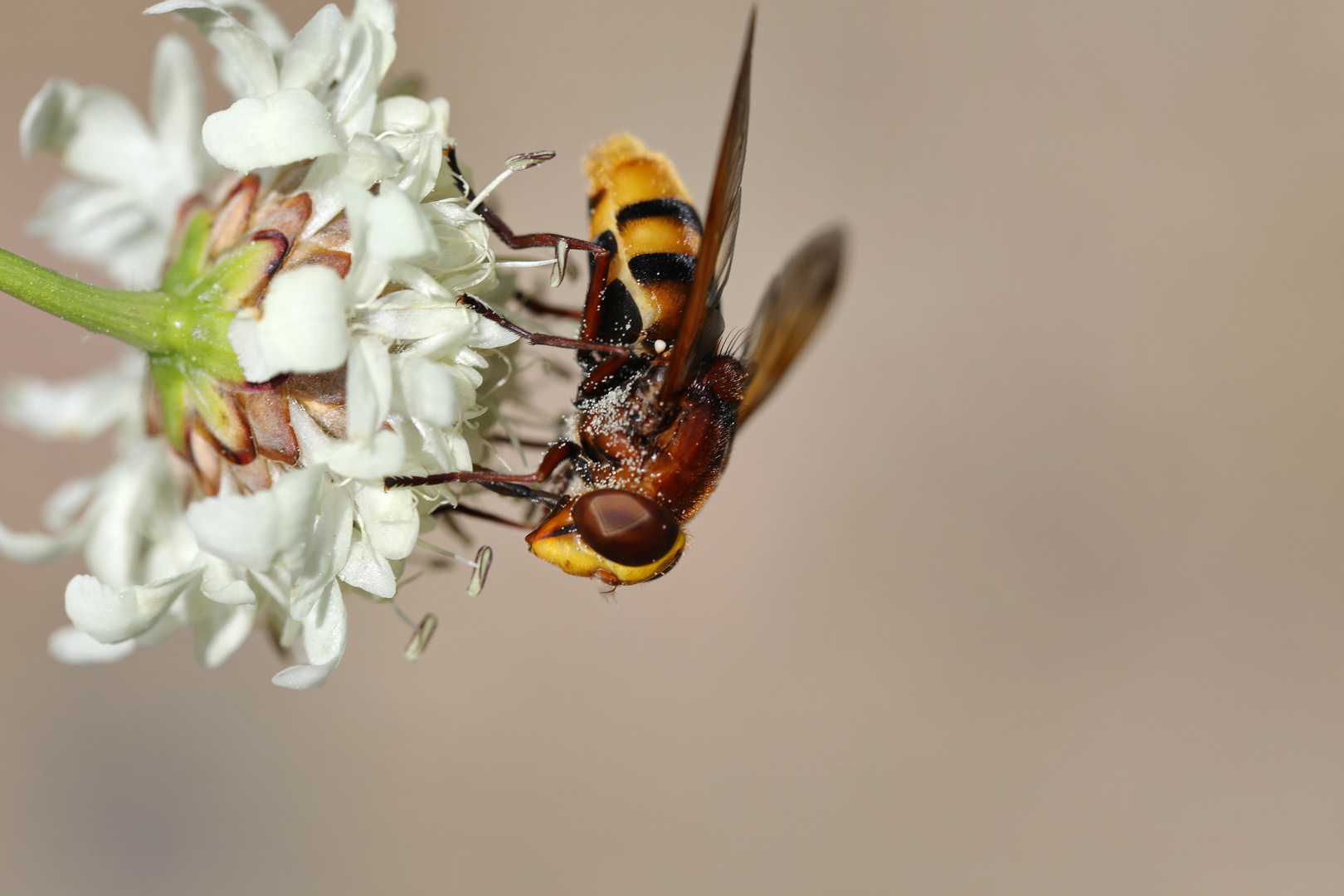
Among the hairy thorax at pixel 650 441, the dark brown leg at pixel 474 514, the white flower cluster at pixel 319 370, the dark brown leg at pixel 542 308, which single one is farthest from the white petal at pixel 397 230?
the dark brown leg at pixel 542 308

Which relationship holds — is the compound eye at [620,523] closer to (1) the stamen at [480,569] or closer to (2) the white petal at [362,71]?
(1) the stamen at [480,569]

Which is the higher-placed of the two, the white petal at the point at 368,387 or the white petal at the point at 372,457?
the white petal at the point at 368,387

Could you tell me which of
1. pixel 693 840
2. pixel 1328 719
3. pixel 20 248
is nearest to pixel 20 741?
pixel 20 248

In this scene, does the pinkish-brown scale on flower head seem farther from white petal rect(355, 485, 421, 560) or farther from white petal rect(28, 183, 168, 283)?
white petal rect(28, 183, 168, 283)

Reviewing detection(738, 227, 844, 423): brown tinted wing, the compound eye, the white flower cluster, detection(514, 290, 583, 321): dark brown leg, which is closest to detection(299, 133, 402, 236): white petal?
the white flower cluster

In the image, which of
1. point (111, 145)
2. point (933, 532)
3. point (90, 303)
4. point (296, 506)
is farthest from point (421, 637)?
point (933, 532)

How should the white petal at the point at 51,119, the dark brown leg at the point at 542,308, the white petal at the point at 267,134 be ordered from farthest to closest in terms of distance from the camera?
1. the dark brown leg at the point at 542,308
2. the white petal at the point at 51,119
3. the white petal at the point at 267,134

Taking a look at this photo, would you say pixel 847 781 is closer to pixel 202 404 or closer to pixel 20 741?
pixel 20 741

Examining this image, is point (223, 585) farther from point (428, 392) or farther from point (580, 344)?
point (580, 344)
